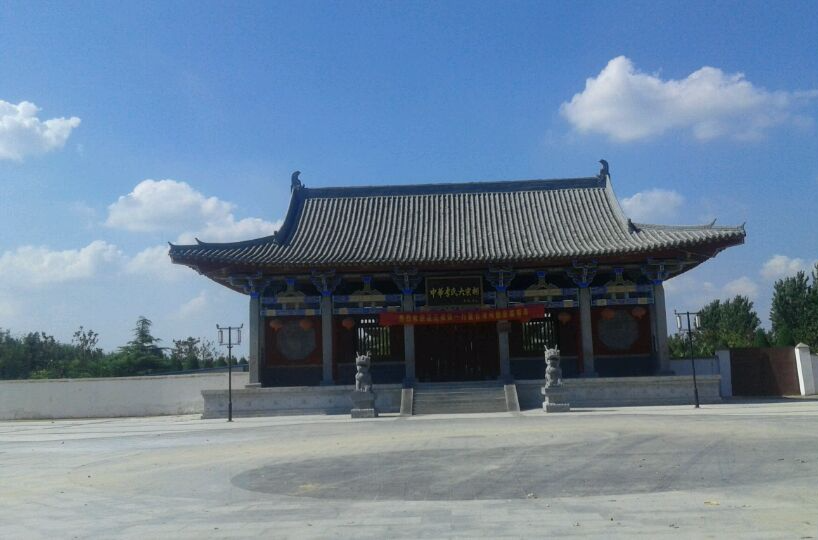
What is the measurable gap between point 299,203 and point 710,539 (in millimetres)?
23155

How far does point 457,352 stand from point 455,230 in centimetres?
420

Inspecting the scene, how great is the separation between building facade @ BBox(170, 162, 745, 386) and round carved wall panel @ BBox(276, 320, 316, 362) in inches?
1.8

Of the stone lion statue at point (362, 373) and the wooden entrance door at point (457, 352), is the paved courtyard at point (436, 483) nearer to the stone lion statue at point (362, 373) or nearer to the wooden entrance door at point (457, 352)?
the stone lion statue at point (362, 373)

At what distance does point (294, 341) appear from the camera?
78.4ft

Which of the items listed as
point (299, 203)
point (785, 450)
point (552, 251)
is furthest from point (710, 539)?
point (299, 203)

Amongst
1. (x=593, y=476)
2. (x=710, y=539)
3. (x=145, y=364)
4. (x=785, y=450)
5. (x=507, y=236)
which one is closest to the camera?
(x=710, y=539)

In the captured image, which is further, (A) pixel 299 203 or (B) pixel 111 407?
(A) pixel 299 203

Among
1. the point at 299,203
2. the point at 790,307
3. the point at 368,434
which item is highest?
the point at 299,203

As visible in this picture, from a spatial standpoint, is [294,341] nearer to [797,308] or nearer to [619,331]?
[619,331]

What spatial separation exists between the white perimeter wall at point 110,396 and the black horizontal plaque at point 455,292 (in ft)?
24.0

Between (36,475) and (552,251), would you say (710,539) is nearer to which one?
(36,475)

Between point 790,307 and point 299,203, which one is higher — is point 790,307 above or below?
below

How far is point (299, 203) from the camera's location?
27.4 metres

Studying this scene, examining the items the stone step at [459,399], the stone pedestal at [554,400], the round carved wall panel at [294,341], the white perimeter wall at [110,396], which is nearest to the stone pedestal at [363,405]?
the stone step at [459,399]
